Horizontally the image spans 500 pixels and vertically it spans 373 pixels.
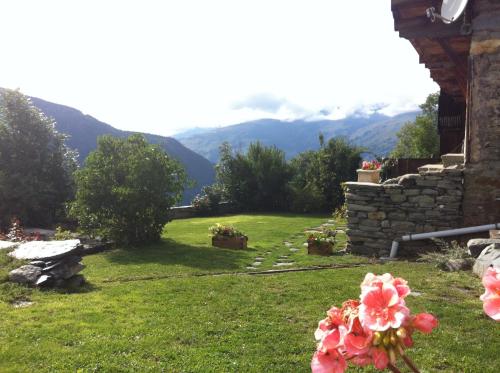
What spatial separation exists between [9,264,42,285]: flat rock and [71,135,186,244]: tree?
17.0 feet

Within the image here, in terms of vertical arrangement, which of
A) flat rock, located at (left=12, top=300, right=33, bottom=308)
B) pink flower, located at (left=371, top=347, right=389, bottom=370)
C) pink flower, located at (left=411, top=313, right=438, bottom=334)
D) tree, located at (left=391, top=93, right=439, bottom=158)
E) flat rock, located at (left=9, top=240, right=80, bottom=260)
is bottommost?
flat rock, located at (left=12, top=300, right=33, bottom=308)

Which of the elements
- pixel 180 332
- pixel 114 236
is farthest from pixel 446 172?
pixel 114 236

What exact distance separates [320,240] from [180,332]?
20.7 feet

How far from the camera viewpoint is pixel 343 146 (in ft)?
90.6

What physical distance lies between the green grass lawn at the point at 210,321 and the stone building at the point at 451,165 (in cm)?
166

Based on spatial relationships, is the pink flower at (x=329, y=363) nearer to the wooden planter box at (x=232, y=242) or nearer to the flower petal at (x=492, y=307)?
the flower petal at (x=492, y=307)

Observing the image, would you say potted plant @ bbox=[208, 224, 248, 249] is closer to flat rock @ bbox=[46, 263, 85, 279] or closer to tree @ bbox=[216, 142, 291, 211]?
flat rock @ bbox=[46, 263, 85, 279]

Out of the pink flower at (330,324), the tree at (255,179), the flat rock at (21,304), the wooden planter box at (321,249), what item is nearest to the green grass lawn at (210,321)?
the flat rock at (21,304)

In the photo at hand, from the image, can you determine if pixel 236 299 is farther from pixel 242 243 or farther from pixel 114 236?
pixel 114 236

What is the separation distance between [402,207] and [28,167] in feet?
51.7

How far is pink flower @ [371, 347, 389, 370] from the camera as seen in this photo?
1.26 m

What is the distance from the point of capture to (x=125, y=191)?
1212 cm

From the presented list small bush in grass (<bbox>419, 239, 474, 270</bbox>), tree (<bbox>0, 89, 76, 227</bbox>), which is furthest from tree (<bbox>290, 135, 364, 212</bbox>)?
small bush in grass (<bbox>419, 239, 474, 270</bbox>)

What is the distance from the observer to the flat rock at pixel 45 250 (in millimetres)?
7516
